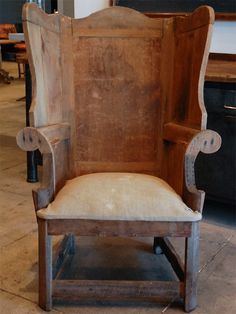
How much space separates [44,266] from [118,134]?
2.08 ft

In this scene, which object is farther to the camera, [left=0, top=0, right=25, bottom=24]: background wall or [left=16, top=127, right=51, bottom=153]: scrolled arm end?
[left=0, top=0, right=25, bottom=24]: background wall

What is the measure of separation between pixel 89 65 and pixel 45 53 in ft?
0.75

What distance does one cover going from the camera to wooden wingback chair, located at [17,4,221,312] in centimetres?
152

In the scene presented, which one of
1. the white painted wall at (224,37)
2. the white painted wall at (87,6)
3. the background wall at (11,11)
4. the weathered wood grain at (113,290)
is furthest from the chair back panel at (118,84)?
the background wall at (11,11)

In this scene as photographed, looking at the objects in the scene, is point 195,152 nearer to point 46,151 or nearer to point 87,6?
point 46,151

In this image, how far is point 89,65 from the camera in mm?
1860

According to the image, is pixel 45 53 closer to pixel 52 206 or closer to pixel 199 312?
pixel 52 206

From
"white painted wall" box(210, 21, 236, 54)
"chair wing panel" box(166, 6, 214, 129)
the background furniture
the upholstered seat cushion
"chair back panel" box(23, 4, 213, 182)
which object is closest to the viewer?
the upholstered seat cushion

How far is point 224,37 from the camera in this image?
8.86 ft

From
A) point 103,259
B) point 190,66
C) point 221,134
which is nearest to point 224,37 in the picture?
point 221,134

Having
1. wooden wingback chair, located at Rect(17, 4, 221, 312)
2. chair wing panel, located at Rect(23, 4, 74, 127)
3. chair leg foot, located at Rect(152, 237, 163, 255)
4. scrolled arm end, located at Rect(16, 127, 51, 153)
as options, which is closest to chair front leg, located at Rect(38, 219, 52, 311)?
wooden wingback chair, located at Rect(17, 4, 221, 312)

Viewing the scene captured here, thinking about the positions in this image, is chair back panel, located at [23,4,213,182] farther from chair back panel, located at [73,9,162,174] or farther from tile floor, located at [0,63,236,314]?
tile floor, located at [0,63,236,314]

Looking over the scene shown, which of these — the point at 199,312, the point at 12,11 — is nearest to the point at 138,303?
the point at 199,312

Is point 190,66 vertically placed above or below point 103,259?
above
